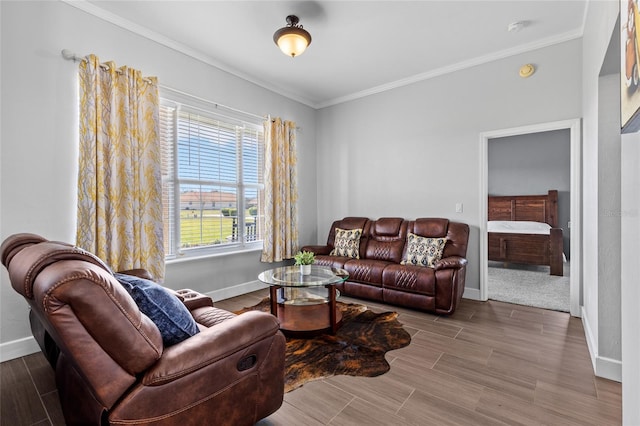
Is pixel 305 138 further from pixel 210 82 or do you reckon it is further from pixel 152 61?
pixel 152 61

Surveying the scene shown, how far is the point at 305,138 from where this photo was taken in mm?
5320

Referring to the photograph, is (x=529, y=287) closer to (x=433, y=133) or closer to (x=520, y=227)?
(x=520, y=227)

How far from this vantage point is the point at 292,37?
283cm

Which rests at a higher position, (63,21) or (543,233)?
(63,21)

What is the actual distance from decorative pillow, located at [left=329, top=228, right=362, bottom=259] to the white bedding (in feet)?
11.3

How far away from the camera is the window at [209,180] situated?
11.6ft

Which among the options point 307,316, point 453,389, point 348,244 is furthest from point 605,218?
point 348,244

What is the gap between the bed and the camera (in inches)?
211

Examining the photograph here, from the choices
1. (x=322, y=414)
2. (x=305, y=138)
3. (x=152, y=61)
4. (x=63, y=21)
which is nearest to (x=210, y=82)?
(x=152, y=61)

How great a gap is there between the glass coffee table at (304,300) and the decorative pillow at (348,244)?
100 centimetres

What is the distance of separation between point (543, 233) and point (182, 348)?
6.34 m

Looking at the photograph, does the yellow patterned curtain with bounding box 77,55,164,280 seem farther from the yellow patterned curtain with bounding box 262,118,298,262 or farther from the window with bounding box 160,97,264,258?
the yellow patterned curtain with bounding box 262,118,298,262

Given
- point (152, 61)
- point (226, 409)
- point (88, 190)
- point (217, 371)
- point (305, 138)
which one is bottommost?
point (226, 409)

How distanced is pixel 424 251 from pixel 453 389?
1927mm
